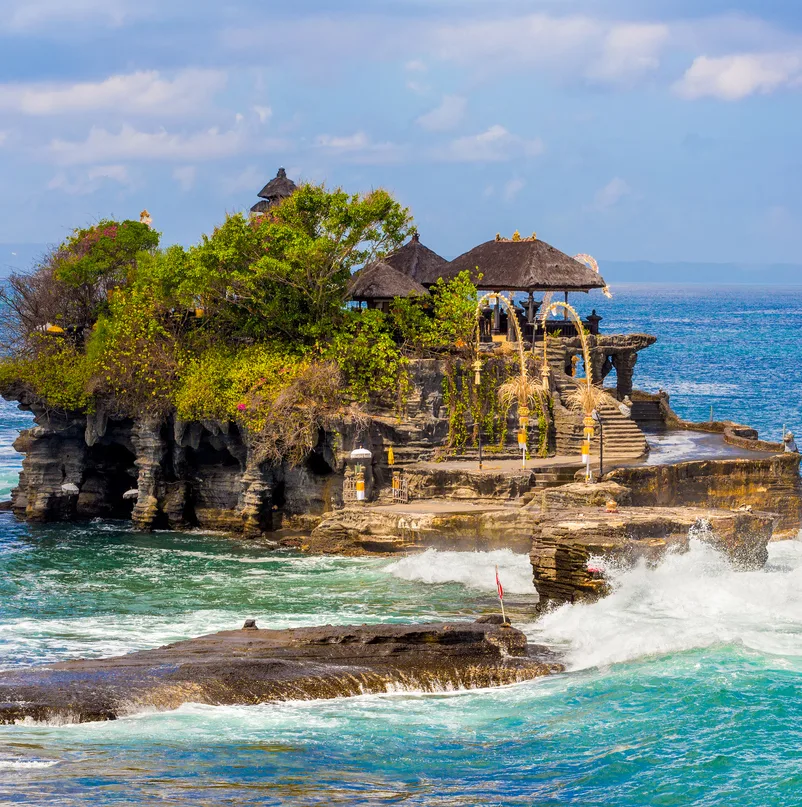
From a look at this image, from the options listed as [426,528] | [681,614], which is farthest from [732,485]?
[681,614]

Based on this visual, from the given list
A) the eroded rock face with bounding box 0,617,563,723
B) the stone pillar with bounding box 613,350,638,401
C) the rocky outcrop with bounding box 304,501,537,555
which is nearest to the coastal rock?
the rocky outcrop with bounding box 304,501,537,555

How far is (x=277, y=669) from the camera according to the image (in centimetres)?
2672

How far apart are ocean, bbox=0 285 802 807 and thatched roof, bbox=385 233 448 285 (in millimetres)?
12364

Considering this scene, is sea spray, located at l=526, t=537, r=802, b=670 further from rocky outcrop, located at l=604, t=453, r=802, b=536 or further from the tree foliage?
the tree foliage

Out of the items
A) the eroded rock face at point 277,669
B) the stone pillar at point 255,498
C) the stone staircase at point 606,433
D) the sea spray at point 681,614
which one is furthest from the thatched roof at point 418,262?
the eroded rock face at point 277,669

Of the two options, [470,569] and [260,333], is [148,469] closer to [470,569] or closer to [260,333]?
[260,333]

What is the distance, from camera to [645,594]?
32969 millimetres

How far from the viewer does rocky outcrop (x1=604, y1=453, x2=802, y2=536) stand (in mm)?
42531

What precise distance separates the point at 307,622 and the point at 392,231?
16.2m

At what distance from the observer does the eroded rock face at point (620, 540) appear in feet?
109

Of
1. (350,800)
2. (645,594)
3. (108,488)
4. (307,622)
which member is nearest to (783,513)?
(645,594)

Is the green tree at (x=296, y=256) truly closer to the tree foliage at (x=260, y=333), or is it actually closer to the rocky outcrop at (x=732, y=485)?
the tree foliage at (x=260, y=333)

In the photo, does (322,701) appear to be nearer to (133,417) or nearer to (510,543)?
(510,543)

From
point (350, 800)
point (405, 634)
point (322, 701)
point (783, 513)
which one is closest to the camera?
point (350, 800)
